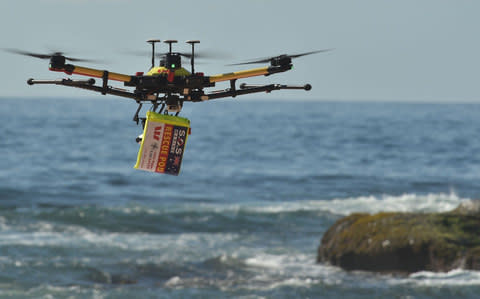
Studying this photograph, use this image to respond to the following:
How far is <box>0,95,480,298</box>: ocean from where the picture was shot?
36500mm

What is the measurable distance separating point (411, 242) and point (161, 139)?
2164cm

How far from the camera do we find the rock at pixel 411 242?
35031mm

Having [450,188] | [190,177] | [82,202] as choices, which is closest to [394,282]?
[82,202]

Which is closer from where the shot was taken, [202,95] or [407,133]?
[202,95]

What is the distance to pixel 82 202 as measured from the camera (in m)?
63.2

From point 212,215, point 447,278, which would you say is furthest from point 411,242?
point 212,215

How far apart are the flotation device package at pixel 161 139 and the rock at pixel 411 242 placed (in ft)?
70.1

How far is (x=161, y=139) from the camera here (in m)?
16.3

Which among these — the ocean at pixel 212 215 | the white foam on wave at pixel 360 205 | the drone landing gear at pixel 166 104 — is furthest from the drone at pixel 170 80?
the white foam on wave at pixel 360 205

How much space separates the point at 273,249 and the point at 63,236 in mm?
13545

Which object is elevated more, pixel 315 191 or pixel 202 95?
pixel 202 95

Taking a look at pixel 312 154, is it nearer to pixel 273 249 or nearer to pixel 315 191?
pixel 315 191

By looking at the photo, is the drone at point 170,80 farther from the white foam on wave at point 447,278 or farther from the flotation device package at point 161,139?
the white foam on wave at point 447,278

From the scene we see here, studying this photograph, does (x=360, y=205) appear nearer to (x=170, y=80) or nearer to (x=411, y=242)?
(x=411, y=242)
